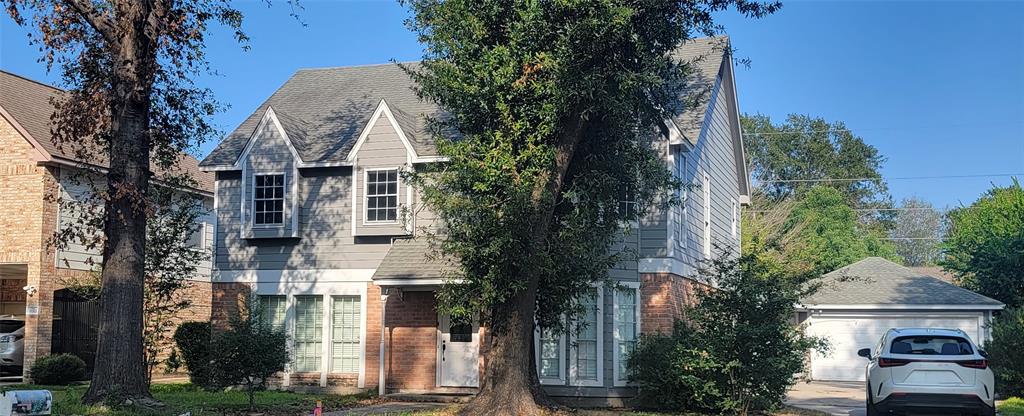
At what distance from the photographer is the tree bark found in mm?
16688

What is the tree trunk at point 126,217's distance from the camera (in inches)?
655

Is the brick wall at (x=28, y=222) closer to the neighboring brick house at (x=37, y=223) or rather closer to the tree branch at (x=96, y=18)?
the neighboring brick house at (x=37, y=223)

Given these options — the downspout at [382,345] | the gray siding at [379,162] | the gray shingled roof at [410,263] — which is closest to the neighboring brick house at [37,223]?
the gray siding at [379,162]

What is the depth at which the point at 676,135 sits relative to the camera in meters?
21.3

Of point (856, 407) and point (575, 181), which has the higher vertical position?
point (575, 181)

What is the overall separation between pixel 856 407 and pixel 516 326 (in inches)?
383

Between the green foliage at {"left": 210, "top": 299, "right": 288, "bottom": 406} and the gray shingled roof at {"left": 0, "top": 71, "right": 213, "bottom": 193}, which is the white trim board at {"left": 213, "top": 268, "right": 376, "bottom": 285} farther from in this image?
the green foliage at {"left": 210, "top": 299, "right": 288, "bottom": 406}

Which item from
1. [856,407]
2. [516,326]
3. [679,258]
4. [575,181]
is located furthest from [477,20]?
[856,407]

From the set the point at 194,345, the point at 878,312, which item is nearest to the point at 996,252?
the point at 878,312

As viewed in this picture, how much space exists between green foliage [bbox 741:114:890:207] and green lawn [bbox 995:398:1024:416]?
163 ft

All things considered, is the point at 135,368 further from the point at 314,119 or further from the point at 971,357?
the point at 971,357

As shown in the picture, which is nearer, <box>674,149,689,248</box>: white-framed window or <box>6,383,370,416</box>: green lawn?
Answer: <box>6,383,370,416</box>: green lawn

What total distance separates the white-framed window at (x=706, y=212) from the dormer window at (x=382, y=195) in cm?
778

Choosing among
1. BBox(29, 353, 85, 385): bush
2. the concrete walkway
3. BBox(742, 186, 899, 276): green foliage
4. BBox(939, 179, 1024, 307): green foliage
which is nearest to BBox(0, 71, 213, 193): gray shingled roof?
BBox(29, 353, 85, 385): bush
